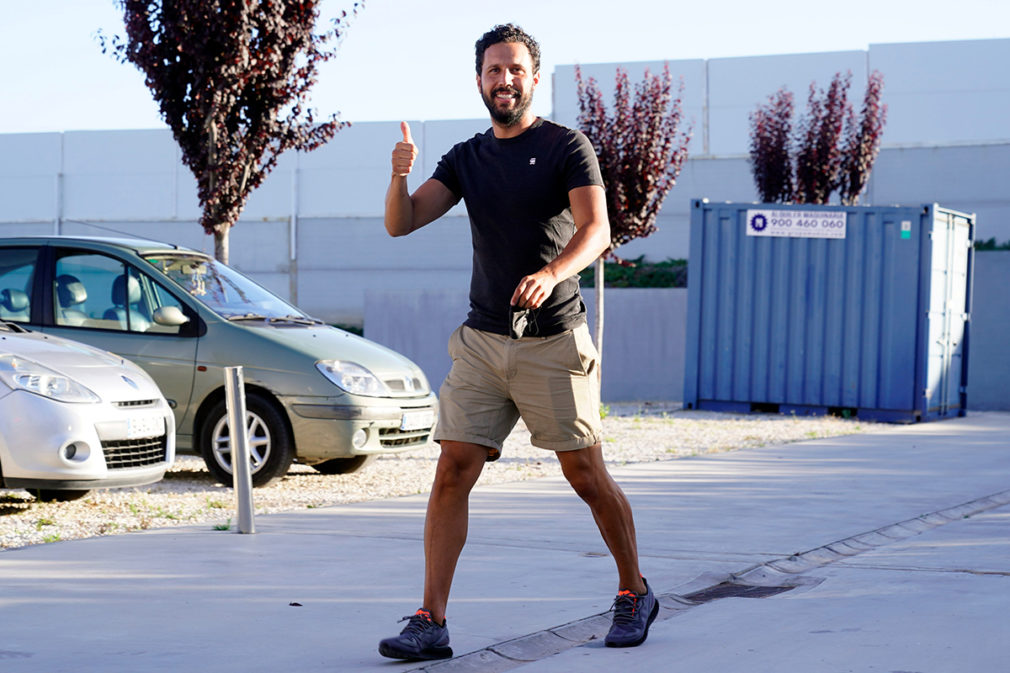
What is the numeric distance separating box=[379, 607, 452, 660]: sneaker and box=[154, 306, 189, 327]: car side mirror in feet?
16.3

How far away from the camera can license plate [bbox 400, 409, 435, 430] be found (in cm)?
905

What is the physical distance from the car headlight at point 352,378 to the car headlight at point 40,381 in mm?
1817

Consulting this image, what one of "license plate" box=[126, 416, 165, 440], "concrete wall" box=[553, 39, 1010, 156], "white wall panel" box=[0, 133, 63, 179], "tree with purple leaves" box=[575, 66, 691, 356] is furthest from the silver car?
"white wall panel" box=[0, 133, 63, 179]

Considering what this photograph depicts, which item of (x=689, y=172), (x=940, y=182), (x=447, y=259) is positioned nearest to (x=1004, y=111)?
(x=940, y=182)

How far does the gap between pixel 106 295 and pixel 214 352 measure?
913 mm

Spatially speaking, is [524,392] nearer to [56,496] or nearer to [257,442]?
[56,496]

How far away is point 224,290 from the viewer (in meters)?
9.38

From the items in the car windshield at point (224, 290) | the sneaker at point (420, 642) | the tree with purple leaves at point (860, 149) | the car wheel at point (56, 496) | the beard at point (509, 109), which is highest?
the tree with purple leaves at point (860, 149)

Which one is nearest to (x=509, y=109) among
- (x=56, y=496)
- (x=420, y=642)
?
(x=420, y=642)

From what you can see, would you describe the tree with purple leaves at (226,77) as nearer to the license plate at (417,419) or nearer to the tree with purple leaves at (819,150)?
the license plate at (417,419)

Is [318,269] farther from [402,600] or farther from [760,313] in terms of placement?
[402,600]

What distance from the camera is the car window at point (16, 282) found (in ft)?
29.6

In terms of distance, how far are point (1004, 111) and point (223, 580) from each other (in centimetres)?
2432

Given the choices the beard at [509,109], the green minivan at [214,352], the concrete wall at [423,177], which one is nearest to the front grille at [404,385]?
the green minivan at [214,352]
